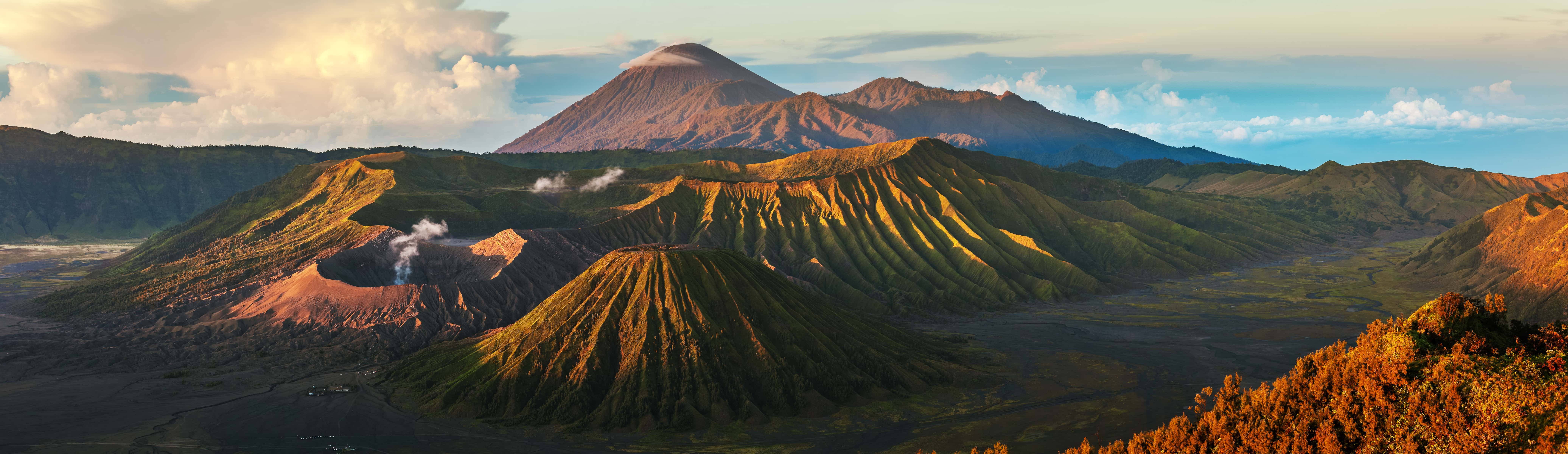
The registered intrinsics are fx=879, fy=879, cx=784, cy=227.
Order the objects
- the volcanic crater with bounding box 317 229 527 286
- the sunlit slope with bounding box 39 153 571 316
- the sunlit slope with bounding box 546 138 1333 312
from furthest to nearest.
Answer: the sunlit slope with bounding box 546 138 1333 312 → the sunlit slope with bounding box 39 153 571 316 → the volcanic crater with bounding box 317 229 527 286

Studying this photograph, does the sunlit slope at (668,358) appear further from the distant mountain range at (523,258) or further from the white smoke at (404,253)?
the white smoke at (404,253)

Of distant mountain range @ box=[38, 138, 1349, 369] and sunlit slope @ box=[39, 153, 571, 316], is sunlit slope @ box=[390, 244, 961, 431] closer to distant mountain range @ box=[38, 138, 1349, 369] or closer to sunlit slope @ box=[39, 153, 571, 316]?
distant mountain range @ box=[38, 138, 1349, 369]

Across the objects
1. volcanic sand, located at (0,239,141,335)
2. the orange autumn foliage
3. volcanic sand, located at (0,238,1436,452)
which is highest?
the orange autumn foliage

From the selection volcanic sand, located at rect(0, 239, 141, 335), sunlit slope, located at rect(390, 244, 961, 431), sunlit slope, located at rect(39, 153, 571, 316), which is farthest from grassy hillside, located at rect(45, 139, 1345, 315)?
sunlit slope, located at rect(390, 244, 961, 431)

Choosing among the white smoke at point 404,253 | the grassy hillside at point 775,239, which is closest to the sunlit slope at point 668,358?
the grassy hillside at point 775,239

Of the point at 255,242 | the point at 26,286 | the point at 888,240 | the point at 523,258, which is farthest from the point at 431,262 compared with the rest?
the point at 26,286

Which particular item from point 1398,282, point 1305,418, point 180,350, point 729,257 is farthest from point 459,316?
point 1398,282
